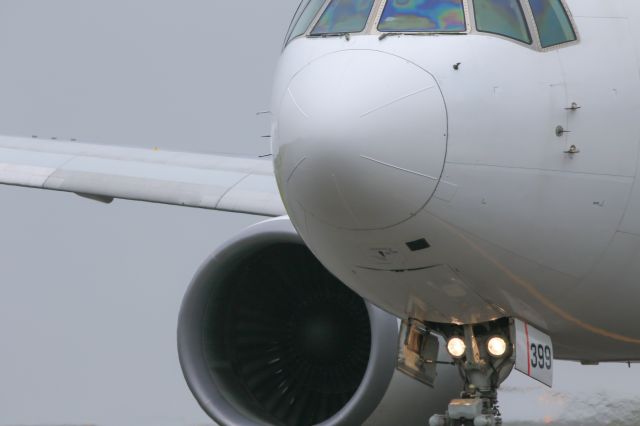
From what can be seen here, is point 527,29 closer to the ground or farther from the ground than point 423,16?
closer to the ground

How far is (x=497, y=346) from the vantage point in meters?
6.92

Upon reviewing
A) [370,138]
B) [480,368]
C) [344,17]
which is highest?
[344,17]

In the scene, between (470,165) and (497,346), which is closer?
(470,165)

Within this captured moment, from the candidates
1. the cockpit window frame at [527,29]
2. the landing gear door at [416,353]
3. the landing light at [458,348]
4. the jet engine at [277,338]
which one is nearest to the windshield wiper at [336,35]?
the cockpit window frame at [527,29]

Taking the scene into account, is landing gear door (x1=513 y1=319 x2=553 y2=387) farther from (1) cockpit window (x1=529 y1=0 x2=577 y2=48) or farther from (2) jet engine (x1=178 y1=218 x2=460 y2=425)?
(2) jet engine (x1=178 y1=218 x2=460 y2=425)

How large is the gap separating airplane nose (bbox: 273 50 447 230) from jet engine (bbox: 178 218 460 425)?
104 inches

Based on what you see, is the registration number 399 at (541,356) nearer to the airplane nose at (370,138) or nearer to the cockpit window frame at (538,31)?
the airplane nose at (370,138)

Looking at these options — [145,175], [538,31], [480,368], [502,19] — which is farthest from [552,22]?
[145,175]

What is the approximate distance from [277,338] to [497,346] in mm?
2510

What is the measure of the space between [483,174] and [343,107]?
0.65m

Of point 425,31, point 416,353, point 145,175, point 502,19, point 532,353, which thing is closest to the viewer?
point 425,31

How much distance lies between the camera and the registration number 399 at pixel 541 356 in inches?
269

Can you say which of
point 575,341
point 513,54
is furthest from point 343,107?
point 575,341

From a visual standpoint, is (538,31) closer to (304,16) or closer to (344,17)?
(344,17)
